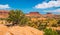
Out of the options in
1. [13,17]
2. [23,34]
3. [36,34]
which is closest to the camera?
[23,34]

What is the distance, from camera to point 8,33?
25406mm

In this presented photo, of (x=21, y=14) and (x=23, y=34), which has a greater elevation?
(x=21, y=14)

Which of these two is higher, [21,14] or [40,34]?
[21,14]

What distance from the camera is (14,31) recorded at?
26734 mm

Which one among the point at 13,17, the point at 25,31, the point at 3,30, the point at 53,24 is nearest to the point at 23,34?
the point at 25,31

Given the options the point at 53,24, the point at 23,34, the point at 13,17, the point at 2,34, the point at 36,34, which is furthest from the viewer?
the point at 53,24

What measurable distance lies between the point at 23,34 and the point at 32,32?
324 centimetres

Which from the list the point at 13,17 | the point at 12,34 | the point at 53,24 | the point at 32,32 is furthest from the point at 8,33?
the point at 53,24

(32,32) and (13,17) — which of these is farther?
(13,17)

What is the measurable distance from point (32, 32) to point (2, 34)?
665 cm

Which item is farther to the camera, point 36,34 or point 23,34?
point 36,34

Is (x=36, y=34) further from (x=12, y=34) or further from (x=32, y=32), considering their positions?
(x=12, y=34)

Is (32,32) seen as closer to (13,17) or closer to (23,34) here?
(23,34)

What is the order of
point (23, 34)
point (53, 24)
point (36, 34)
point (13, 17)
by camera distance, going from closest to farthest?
point (23, 34) → point (36, 34) → point (13, 17) → point (53, 24)
